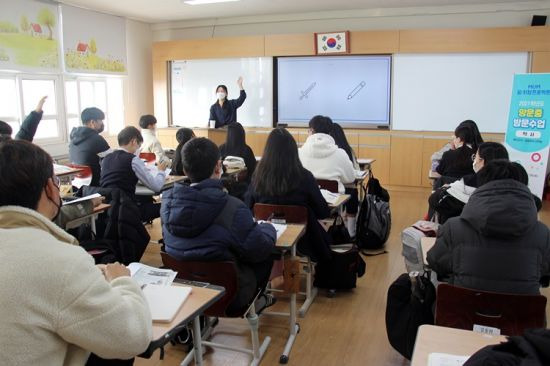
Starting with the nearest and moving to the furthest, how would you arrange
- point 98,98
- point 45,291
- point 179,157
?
point 45,291 → point 179,157 → point 98,98

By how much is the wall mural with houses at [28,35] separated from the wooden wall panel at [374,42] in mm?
4535

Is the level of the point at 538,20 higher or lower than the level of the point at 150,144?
higher

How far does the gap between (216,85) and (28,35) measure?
10.5ft

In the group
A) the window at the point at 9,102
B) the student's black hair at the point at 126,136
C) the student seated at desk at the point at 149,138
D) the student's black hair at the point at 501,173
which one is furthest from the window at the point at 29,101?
the student's black hair at the point at 501,173

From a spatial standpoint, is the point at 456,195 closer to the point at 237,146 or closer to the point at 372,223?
the point at 372,223

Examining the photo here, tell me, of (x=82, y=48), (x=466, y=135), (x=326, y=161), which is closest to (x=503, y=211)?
Answer: (x=326, y=161)

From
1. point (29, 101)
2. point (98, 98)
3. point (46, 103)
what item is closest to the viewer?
point (29, 101)

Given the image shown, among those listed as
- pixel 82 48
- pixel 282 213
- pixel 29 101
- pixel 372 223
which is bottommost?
pixel 372 223

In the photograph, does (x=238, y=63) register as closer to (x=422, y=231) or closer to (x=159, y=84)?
(x=159, y=84)

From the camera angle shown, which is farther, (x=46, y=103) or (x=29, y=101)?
(x=46, y=103)

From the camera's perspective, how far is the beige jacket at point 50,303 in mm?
1108

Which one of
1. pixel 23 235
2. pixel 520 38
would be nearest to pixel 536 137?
pixel 520 38

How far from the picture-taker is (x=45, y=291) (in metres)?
1.12

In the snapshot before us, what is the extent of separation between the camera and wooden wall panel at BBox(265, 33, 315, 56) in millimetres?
7957
